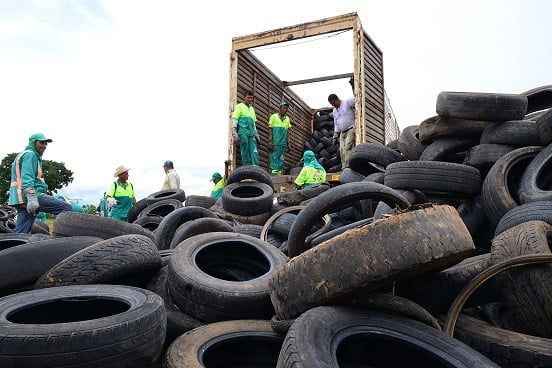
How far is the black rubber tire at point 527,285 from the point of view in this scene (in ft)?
8.42

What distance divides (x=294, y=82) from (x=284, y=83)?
332mm

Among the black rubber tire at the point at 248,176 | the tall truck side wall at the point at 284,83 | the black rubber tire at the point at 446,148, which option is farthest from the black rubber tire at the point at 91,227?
the tall truck side wall at the point at 284,83

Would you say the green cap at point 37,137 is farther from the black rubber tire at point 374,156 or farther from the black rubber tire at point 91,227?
the black rubber tire at point 374,156

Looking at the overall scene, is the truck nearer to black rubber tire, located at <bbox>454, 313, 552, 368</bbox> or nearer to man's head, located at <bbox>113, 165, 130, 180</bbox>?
man's head, located at <bbox>113, 165, 130, 180</bbox>

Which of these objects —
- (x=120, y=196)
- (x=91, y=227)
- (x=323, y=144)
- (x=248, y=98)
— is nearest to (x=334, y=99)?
(x=248, y=98)

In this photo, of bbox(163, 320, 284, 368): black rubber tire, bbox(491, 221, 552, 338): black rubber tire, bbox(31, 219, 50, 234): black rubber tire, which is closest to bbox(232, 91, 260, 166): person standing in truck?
bbox(31, 219, 50, 234): black rubber tire

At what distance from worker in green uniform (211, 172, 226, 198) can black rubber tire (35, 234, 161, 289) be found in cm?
734

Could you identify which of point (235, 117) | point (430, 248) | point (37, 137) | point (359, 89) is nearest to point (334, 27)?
point (359, 89)

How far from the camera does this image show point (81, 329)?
6.65ft

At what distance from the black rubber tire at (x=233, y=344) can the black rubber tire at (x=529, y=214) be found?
231 centimetres

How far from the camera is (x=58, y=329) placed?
2.01 meters

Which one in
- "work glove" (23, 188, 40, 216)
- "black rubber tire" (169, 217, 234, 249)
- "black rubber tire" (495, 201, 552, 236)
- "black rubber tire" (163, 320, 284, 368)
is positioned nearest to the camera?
"black rubber tire" (163, 320, 284, 368)

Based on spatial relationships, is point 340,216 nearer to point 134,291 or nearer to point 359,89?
point 134,291

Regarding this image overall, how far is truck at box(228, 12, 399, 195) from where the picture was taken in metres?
9.67
